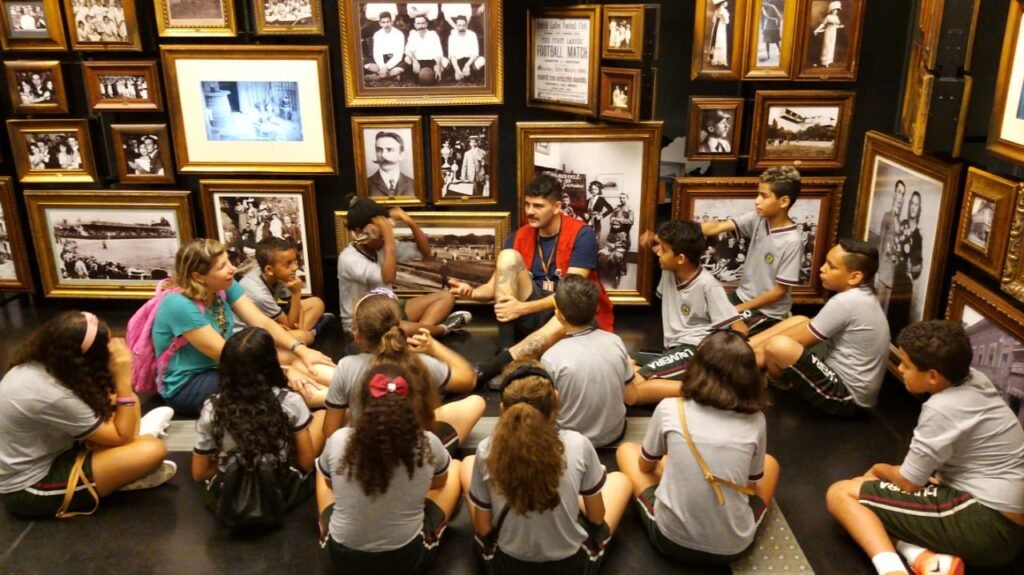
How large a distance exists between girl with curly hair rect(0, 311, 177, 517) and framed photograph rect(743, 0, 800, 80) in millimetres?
4696

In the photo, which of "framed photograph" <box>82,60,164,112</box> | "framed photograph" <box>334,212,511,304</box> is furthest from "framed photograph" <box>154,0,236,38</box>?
"framed photograph" <box>334,212,511,304</box>

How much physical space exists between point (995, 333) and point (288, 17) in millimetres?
5244

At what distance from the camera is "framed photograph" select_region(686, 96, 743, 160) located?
6.38 m

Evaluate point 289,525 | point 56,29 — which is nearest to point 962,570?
point 289,525

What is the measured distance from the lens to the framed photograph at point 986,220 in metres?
4.62

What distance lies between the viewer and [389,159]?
6625 mm

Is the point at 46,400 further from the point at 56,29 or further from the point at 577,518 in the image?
the point at 56,29

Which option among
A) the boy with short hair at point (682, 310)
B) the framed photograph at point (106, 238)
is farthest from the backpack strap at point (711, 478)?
the framed photograph at point (106, 238)

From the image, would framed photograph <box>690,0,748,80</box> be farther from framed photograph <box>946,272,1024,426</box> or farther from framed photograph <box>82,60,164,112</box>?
framed photograph <box>82,60,164,112</box>

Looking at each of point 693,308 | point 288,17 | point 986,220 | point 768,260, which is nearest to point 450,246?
point 288,17

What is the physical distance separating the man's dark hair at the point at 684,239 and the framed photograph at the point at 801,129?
1.52 m

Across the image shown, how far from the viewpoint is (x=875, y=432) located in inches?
207

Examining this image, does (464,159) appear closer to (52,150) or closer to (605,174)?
(605,174)

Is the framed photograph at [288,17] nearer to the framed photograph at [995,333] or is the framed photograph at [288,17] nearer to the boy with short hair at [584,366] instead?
the boy with short hair at [584,366]
